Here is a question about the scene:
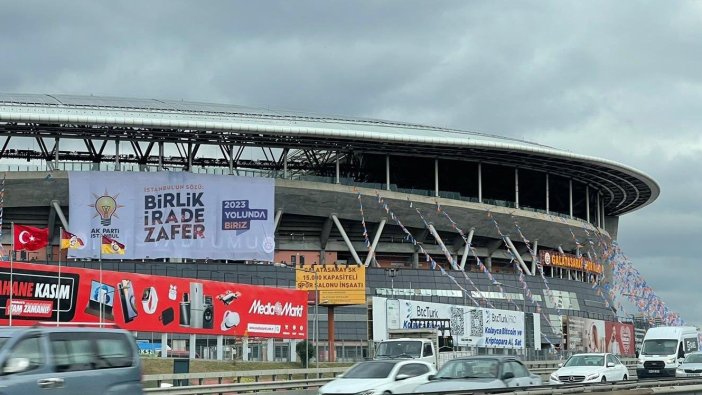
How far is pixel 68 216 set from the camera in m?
84.8

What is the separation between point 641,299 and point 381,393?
8915cm

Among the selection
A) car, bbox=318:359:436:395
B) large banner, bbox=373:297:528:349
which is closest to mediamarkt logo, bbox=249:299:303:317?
large banner, bbox=373:297:528:349

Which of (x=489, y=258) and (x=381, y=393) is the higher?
(x=489, y=258)

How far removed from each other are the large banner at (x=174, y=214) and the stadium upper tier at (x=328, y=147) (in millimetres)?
3074

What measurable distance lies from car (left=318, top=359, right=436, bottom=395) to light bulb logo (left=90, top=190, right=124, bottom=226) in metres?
55.8

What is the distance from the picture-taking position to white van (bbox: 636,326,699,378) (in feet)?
164

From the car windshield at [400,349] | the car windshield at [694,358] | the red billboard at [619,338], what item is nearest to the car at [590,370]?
the car windshield at [400,349]

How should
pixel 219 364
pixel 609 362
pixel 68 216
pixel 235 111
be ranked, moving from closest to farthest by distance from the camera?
1. pixel 609 362
2. pixel 219 364
3. pixel 68 216
4. pixel 235 111

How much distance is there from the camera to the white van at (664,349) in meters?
50.1

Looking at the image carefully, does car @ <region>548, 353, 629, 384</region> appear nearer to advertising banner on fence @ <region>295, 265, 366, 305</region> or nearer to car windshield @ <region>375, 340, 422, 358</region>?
car windshield @ <region>375, 340, 422, 358</region>

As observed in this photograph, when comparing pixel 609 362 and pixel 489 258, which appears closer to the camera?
pixel 609 362

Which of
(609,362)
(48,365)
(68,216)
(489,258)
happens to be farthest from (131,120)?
(48,365)

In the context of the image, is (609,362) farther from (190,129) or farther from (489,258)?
(489,258)

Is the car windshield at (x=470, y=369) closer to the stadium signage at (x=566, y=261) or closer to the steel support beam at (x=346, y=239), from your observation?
the steel support beam at (x=346, y=239)
